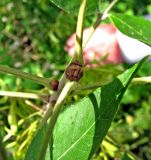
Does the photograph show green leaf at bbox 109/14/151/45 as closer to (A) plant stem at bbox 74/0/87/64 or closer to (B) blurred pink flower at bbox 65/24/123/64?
(A) plant stem at bbox 74/0/87/64

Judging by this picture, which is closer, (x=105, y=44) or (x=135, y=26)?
(x=135, y=26)

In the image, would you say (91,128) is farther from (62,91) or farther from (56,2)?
(56,2)

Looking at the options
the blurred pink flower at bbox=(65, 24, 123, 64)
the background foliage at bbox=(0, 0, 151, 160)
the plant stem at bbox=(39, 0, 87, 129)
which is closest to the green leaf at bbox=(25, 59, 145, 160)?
the plant stem at bbox=(39, 0, 87, 129)

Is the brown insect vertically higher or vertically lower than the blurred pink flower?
higher

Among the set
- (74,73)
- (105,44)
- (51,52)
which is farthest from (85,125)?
(51,52)

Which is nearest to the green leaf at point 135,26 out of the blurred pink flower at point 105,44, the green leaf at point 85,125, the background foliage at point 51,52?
the green leaf at point 85,125

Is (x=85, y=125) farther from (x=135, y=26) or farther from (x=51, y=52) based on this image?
(x=51, y=52)
